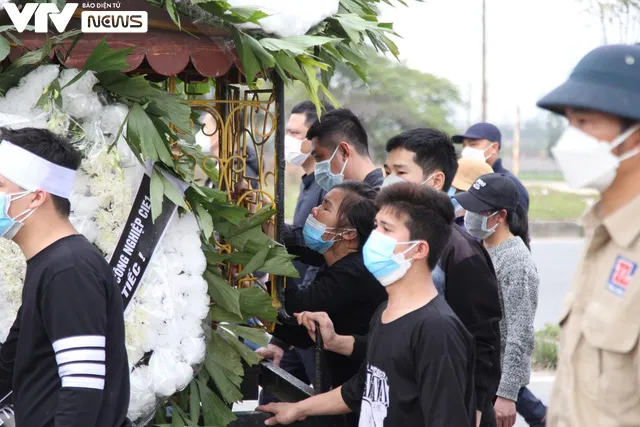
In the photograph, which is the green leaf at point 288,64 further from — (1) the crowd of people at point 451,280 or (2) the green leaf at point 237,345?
(2) the green leaf at point 237,345

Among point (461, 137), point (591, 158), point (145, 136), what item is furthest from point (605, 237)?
point (461, 137)

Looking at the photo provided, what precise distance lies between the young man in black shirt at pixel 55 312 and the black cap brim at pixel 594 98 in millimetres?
1363

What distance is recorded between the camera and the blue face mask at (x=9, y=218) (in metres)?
2.80

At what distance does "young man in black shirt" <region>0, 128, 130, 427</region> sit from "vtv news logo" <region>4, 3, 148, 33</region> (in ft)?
1.95

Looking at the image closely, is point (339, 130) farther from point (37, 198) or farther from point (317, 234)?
point (37, 198)

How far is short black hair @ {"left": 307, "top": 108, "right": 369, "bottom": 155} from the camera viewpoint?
4957mm

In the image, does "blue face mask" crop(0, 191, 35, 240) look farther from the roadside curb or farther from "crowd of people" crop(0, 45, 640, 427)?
the roadside curb

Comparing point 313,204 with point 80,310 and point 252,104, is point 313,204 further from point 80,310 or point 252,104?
point 80,310

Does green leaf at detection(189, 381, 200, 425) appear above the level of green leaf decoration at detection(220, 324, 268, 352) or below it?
below

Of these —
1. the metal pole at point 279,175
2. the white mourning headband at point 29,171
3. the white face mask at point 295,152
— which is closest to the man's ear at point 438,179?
the metal pole at point 279,175

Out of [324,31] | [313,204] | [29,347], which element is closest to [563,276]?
[313,204]

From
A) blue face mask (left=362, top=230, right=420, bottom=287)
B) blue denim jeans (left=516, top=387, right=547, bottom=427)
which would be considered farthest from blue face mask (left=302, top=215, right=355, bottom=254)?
blue denim jeans (left=516, top=387, right=547, bottom=427)

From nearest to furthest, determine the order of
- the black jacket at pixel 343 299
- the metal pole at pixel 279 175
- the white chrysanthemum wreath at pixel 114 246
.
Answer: the white chrysanthemum wreath at pixel 114 246 < the metal pole at pixel 279 175 < the black jacket at pixel 343 299

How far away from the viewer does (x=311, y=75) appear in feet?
12.0
